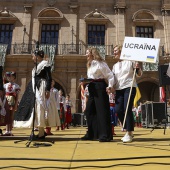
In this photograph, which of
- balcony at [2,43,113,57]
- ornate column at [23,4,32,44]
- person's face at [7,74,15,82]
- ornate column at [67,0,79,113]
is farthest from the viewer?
ornate column at [23,4,32,44]

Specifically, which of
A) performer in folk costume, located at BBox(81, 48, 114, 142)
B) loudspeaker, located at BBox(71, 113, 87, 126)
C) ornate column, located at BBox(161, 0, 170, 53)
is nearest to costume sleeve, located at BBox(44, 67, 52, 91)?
performer in folk costume, located at BBox(81, 48, 114, 142)

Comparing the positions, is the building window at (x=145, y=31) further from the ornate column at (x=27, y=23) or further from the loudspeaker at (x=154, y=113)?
the loudspeaker at (x=154, y=113)

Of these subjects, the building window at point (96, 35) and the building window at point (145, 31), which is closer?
the building window at point (96, 35)

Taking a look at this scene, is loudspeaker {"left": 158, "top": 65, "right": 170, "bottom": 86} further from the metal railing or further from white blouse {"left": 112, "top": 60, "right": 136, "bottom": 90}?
the metal railing

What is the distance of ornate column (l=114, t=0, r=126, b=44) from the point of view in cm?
1795

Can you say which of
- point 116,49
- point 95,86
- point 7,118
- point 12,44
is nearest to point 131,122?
point 95,86

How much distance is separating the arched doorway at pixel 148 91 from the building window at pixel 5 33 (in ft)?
37.0

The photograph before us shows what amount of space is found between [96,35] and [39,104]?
1476cm

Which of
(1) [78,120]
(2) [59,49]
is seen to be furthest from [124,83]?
(2) [59,49]

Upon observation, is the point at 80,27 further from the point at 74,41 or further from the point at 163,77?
the point at 163,77

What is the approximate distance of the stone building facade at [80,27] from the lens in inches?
688

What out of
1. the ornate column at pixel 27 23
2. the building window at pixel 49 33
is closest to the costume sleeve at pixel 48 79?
the ornate column at pixel 27 23

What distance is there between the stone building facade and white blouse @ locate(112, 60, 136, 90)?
1268cm

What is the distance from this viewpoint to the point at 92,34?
1844cm
